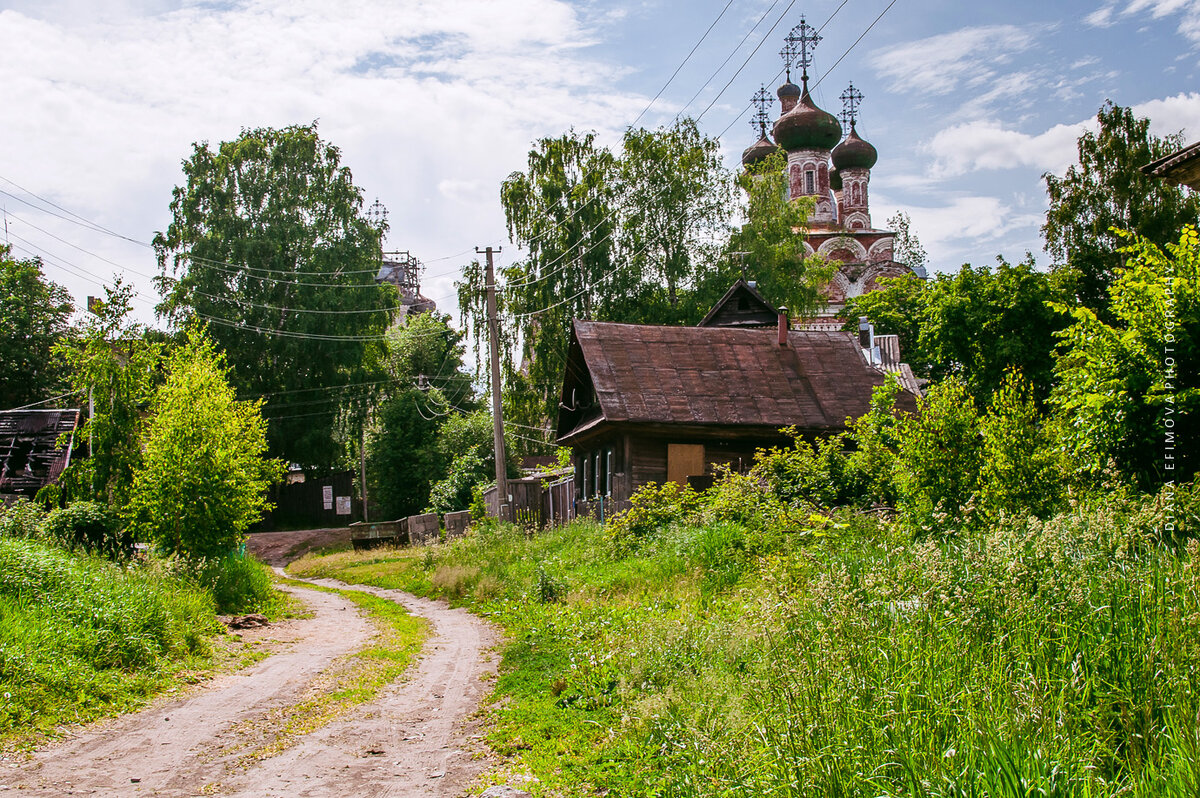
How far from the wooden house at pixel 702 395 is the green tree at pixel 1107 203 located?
12287 mm

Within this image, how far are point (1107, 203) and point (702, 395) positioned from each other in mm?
20074

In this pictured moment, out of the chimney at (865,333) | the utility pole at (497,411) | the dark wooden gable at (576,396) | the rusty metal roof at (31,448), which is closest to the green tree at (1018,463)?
the dark wooden gable at (576,396)

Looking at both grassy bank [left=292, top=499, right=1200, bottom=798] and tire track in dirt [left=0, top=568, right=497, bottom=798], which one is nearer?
grassy bank [left=292, top=499, right=1200, bottom=798]

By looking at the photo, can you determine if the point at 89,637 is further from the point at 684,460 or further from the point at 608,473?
the point at 608,473

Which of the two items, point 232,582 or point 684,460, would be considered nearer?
point 232,582

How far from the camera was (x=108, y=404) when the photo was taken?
55.9 ft

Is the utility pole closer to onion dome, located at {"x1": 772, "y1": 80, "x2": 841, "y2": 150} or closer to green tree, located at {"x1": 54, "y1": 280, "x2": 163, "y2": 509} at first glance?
green tree, located at {"x1": 54, "y1": 280, "x2": 163, "y2": 509}

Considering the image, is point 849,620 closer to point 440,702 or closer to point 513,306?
point 440,702

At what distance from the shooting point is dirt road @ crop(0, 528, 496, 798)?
20.1ft

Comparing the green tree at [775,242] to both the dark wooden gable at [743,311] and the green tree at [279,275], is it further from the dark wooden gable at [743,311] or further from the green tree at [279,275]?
the green tree at [279,275]

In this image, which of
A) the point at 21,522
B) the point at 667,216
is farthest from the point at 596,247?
the point at 21,522

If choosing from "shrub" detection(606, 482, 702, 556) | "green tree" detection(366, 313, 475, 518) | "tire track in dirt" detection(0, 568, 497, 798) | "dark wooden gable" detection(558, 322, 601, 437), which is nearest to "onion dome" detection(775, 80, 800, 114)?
"green tree" detection(366, 313, 475, 518)

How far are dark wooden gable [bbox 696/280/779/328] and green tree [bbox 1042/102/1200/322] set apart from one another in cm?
1020

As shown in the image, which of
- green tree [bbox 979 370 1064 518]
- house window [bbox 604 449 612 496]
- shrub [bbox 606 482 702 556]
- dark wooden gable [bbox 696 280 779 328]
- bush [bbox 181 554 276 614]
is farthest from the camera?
dark wooden gable [bbox 696 280 779 328]
